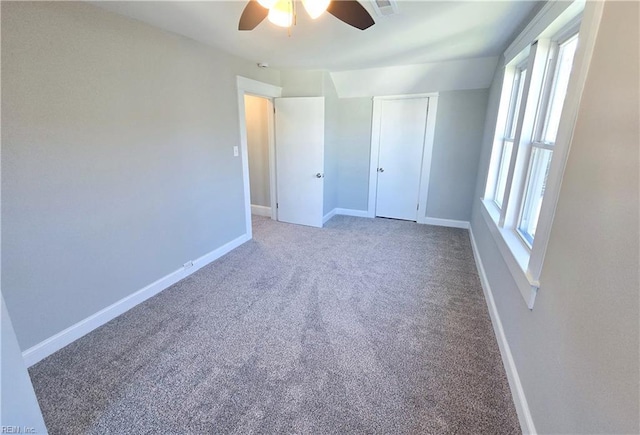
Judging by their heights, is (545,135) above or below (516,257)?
above

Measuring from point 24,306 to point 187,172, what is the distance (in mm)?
1565

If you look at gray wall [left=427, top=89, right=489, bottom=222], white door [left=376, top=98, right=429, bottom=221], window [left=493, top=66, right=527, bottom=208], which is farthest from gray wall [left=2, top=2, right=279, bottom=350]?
gray wall [left=427, top=89, right=489, bottom=222]

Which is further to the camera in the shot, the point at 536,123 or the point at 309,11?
the point at 536,123

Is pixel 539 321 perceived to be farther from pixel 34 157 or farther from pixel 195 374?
pixel 34 157

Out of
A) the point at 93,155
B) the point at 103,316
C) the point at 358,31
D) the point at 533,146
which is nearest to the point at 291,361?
the point at 103,316

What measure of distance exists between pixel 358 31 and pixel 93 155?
2333 mm

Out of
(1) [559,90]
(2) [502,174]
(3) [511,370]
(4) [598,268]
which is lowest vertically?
(3) [511,370]

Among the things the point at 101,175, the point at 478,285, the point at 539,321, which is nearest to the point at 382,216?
the point at 478,285

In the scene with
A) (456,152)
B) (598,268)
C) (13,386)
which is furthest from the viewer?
(456,152)

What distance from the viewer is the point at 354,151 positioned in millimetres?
4832

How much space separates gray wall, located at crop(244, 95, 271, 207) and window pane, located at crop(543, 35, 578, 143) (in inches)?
140

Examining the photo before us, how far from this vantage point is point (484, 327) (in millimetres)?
2152

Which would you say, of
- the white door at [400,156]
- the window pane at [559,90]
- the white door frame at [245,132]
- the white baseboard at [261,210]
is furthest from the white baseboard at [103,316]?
the window pane at [559,90]

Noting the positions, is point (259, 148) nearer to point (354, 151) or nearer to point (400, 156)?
point (354, 151)
